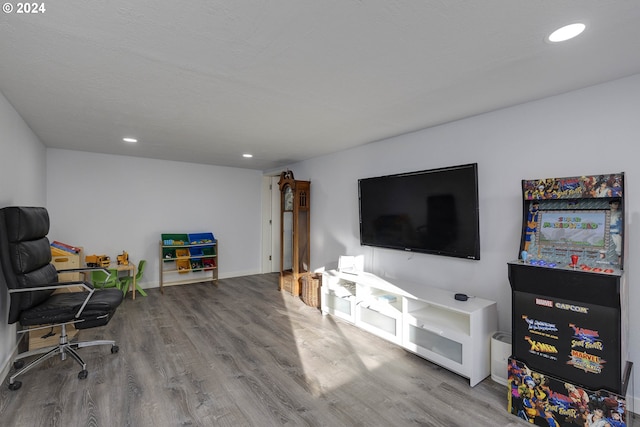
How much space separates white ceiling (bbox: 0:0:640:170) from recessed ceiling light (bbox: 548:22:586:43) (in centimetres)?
4

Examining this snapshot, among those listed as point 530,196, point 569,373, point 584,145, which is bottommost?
point 569,373

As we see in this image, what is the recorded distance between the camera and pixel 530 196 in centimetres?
211

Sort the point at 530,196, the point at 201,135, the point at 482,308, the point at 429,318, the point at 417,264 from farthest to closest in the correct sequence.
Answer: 1. the point at 201,135
2. the point at 417,264
3. the point at 429,318
4. the point at 482,308
5. the point at 530,196

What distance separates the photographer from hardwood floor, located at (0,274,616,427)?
188 cm

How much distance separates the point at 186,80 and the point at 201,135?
4.93 feet

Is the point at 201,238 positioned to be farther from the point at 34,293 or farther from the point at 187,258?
the point at 34,293

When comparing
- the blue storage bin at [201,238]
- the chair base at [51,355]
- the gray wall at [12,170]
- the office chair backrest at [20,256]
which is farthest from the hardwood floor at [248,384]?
the blue storage bin at [201,238]

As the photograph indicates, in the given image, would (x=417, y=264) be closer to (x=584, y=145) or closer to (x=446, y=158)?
(x=446, y=158)

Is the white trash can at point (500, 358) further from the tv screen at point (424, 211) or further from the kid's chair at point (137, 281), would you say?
the kid's chair at point (137, 281)

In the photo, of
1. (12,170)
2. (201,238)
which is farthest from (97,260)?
(12,170)

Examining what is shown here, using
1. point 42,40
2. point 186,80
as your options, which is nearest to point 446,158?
point 186,80

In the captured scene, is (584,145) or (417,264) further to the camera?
(417,264)

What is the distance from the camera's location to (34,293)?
90.2 inches

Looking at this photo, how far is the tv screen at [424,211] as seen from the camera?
268 centimetres
